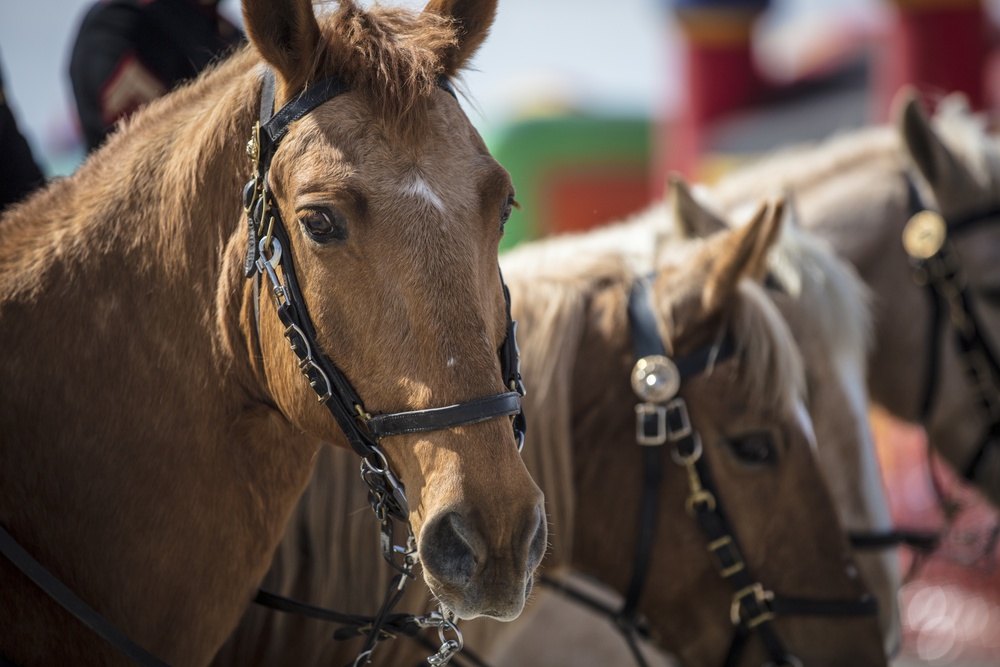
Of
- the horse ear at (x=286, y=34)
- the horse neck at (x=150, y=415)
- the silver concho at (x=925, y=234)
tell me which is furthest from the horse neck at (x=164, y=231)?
the silver concho at (x=925, y=234)

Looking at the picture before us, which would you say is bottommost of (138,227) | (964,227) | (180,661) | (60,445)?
(964,227)

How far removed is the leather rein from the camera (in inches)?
64.5

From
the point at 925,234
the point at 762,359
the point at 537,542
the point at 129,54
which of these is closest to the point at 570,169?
the point at 925,234

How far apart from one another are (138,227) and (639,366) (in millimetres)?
1405

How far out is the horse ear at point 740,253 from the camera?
264 cm

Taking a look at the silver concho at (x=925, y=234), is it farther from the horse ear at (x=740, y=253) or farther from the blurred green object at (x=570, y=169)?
the blurred green object at (x=570, y=169)

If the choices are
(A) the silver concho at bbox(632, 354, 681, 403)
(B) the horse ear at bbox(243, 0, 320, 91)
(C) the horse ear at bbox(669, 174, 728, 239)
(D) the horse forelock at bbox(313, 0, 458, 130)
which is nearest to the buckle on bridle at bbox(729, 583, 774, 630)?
(A) the silver concho at bbox(632, 354, 681, 403)

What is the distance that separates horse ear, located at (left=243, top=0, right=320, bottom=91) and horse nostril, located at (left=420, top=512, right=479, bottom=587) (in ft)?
2.76

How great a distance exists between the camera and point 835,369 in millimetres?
3117

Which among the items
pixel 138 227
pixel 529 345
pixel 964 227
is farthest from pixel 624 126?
pixel 138 227

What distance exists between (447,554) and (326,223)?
0.60m

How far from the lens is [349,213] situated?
166cm

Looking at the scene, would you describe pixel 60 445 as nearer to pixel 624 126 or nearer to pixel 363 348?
pixel 363 348

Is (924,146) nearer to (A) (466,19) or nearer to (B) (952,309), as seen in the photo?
(B) (952,309)
